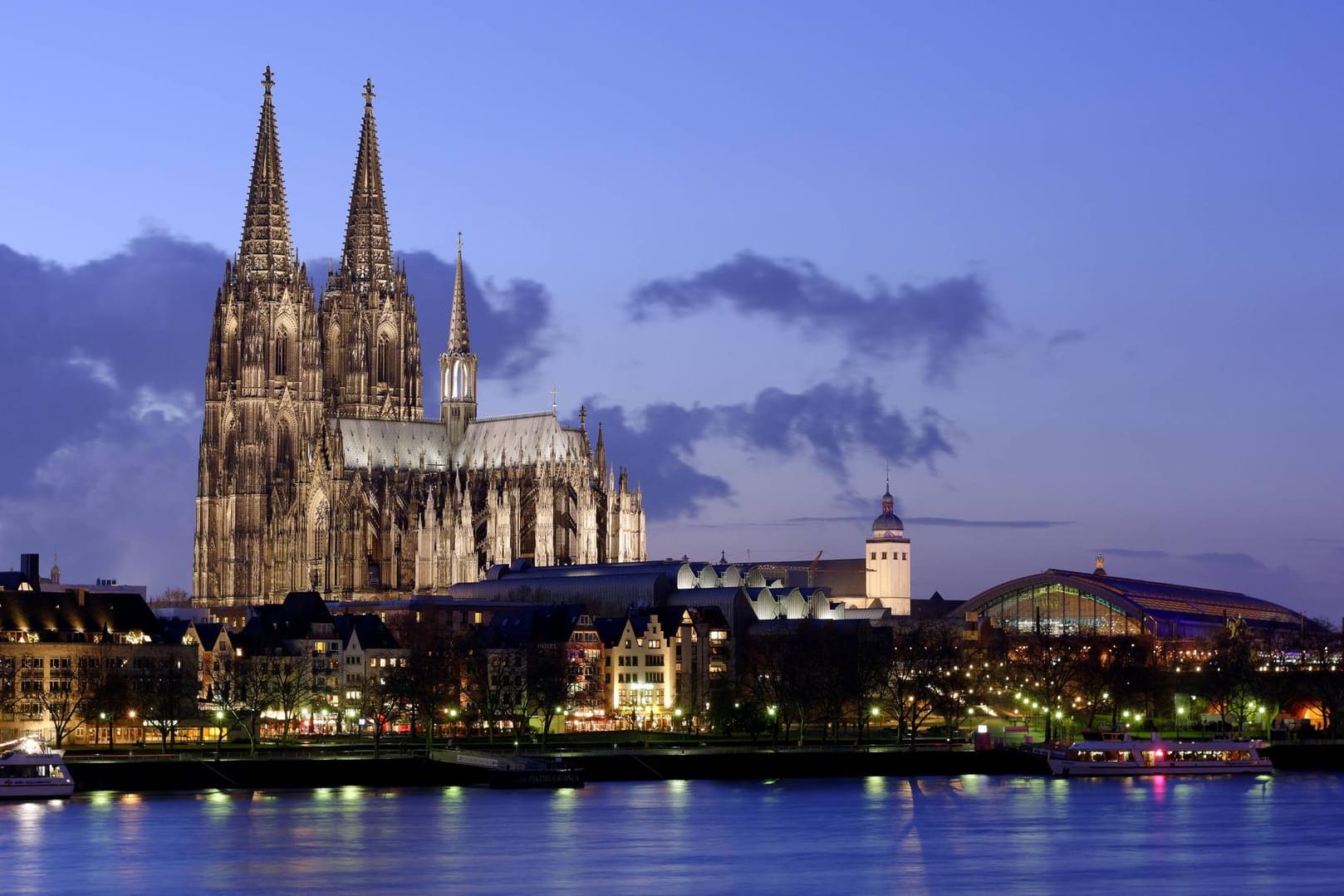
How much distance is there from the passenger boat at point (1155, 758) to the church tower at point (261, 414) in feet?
256

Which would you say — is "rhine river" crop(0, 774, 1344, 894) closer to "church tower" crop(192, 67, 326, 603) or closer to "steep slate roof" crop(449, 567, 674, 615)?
"steep slate roof" crop(449, 567, 674, 615)

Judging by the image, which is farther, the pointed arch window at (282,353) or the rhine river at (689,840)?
the pointed arch window at (282,353)

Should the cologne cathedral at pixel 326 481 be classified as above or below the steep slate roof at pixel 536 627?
above

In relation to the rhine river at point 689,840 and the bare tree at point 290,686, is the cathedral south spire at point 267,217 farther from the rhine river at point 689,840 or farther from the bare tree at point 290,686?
the rhine river at point 689,840

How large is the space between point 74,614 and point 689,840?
57.3m

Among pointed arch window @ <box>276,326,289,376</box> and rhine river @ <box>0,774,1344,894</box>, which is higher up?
pointed arch window @ <box>276,326,289,376</box>

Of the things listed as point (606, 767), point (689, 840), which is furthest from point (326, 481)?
point (689, 840)

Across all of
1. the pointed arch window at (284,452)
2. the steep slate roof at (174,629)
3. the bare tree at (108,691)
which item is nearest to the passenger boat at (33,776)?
the bare tree at (108,691)

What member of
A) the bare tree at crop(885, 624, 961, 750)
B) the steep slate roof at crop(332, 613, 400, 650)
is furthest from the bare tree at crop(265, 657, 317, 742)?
the bare tree at crop(885, 624, 961, 750)

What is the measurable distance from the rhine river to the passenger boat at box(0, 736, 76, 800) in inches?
58.3

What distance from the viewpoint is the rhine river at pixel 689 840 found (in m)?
76.8

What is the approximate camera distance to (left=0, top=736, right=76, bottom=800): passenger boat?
340ft

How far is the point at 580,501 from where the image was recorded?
183250 mm

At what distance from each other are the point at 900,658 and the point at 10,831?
6614 centimetres
